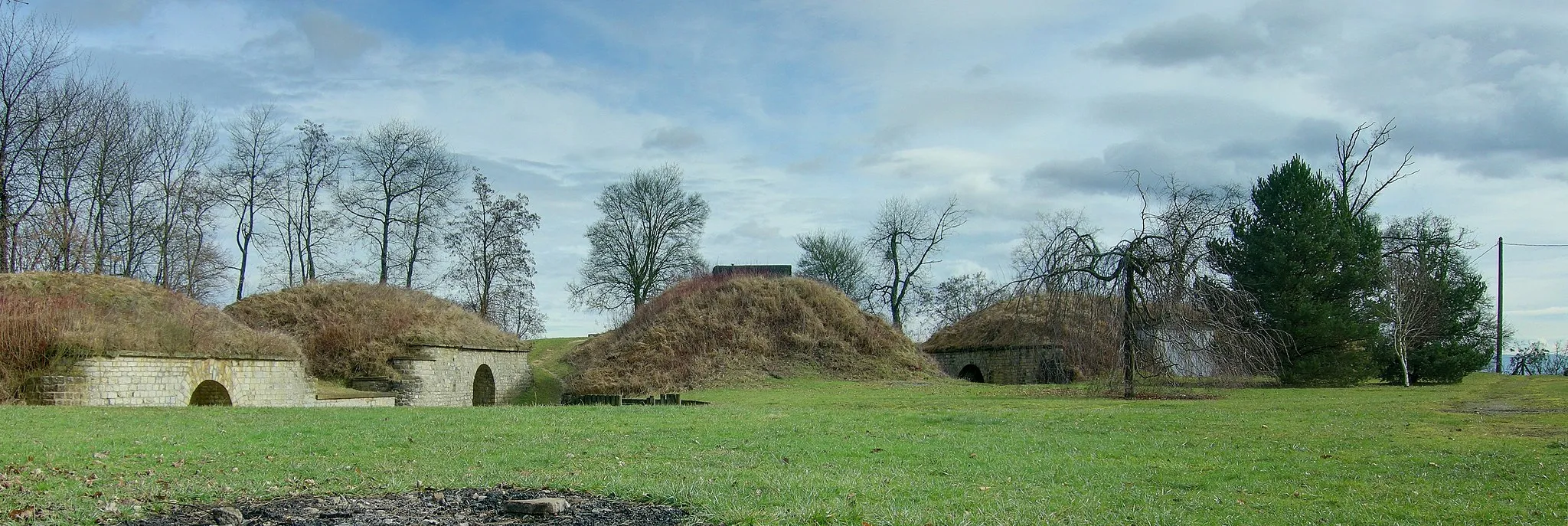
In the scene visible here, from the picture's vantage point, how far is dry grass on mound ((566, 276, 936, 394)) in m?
30.0

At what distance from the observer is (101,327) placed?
1722 centimetres

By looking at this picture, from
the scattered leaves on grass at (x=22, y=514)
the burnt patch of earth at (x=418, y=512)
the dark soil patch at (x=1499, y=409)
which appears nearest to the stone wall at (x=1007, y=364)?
the dark soil patch at (x=1499, y=409)

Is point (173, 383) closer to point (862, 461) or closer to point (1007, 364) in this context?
point (862, 461)

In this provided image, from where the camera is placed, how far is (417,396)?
25.8 metres

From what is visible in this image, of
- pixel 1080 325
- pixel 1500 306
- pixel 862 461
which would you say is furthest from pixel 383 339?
pixel 1500 306

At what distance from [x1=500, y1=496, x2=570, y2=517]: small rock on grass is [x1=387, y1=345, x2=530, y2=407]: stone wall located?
21.2 metres

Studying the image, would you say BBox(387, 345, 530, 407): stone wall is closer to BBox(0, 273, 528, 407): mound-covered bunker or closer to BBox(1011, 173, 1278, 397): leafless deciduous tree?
BBox(0, 273, 528, 407): mound-covered bunker

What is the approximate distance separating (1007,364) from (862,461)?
88.7 feet

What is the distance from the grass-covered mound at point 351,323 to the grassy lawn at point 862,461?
12138 mm

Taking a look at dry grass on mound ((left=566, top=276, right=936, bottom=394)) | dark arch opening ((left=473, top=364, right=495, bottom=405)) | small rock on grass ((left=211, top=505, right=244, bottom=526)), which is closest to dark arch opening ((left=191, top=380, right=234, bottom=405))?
dark arch opening ((left=473, top=364, right=495, bottom=405))

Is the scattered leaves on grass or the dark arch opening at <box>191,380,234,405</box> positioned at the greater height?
the scattered leaves on grass

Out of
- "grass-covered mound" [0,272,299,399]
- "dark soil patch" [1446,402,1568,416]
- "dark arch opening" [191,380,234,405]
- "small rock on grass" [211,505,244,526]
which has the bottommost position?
"dark arch opening" [191,380,234,405]

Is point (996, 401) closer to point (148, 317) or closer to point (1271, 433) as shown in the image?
point (1271, 433)

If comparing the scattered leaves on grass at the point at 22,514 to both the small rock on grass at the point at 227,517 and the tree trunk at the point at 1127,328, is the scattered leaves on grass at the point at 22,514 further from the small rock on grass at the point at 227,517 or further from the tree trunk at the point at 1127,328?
the tree trunk at the point at 1127,328
